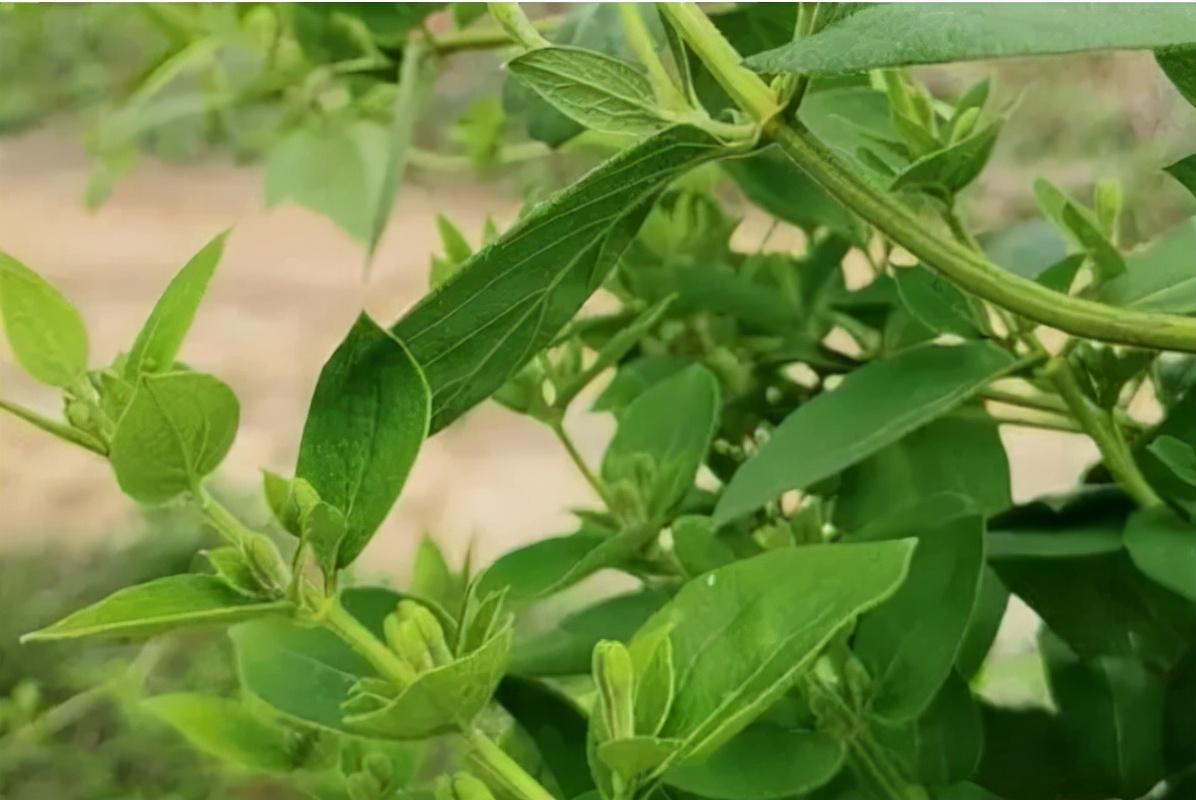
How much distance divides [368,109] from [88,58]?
0.24 m

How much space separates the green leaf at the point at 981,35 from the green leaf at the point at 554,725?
13 centimetres

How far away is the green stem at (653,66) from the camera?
18 centimetres

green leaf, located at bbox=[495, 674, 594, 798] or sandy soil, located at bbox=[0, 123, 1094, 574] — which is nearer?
green leaf, located at bbox=[495, 674, 594, 798]

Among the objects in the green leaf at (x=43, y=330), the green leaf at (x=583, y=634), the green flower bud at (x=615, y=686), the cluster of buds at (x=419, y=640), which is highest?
the green leaf at (x=43, y=330)

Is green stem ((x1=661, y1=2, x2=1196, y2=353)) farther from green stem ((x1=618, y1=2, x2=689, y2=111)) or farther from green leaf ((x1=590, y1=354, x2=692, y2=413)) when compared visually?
green leaf ((x1=590, y1=354, x2=692, y2=413))

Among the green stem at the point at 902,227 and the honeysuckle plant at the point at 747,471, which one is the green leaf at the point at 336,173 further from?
the green stem at the point at 902,227

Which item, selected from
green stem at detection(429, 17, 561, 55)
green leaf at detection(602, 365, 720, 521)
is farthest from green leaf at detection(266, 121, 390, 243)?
green leaf at detection(602, 365, 720, 521)

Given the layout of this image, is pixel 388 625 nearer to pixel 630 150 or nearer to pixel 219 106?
pixel 630 150

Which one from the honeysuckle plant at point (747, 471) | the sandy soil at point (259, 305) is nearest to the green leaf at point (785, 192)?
the honeysuckle plant at point (747, 471)

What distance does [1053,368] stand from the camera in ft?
0.73

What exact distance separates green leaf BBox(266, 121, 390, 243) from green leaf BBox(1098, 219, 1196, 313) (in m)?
0.23

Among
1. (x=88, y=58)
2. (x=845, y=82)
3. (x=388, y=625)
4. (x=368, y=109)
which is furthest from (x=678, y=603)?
(x=88, y=58)

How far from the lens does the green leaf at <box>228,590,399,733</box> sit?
0.19 metres

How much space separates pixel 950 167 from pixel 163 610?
14 centimetres
